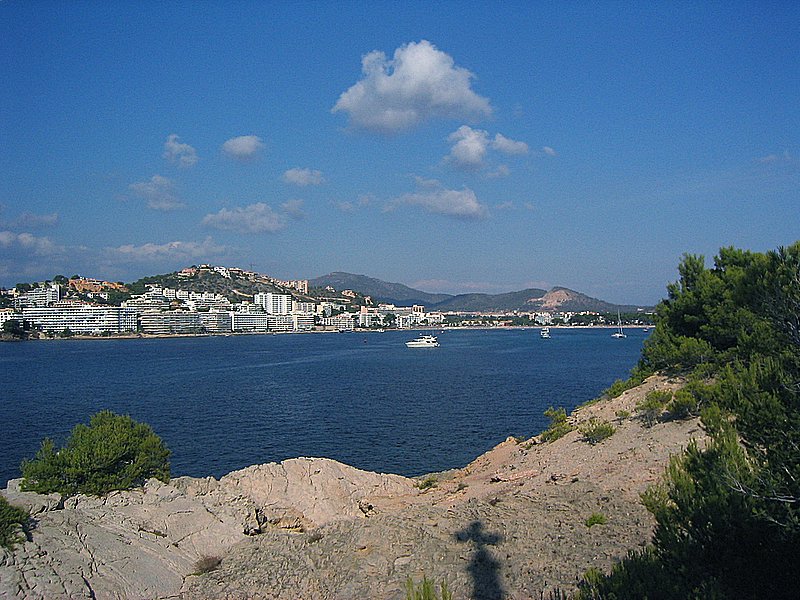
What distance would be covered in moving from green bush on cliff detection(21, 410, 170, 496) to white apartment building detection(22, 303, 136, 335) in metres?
134

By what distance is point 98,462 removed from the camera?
1477cm

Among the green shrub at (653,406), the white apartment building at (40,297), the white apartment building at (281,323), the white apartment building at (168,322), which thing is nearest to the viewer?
the green shrub at (653,406)

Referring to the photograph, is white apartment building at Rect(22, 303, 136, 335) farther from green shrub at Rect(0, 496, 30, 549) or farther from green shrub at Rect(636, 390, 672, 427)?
green shrub at Rect(636, 390, 672, 427)

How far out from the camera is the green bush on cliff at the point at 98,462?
14.4m

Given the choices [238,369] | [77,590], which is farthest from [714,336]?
[238,369]

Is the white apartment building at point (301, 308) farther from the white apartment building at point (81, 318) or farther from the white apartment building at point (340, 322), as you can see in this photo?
the white apartment building at point (81, 318)

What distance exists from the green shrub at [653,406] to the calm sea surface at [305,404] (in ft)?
27.3

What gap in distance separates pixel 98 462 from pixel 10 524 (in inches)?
161

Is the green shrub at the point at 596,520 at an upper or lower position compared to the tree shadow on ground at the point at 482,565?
upper

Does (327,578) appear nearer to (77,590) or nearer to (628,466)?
(77,590)

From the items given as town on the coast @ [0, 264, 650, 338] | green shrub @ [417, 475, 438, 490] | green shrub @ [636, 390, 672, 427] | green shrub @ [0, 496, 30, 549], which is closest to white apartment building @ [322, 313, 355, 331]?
town on the coast @ [0, 264, 650, 338]

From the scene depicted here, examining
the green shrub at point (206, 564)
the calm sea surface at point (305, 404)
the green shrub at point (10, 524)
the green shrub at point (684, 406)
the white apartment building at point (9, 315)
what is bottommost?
the calm sea surface at point (305, 404)

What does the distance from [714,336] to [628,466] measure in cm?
857

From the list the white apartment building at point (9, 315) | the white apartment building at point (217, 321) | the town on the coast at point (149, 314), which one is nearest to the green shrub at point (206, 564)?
the town on the coast at point (149, 314)
